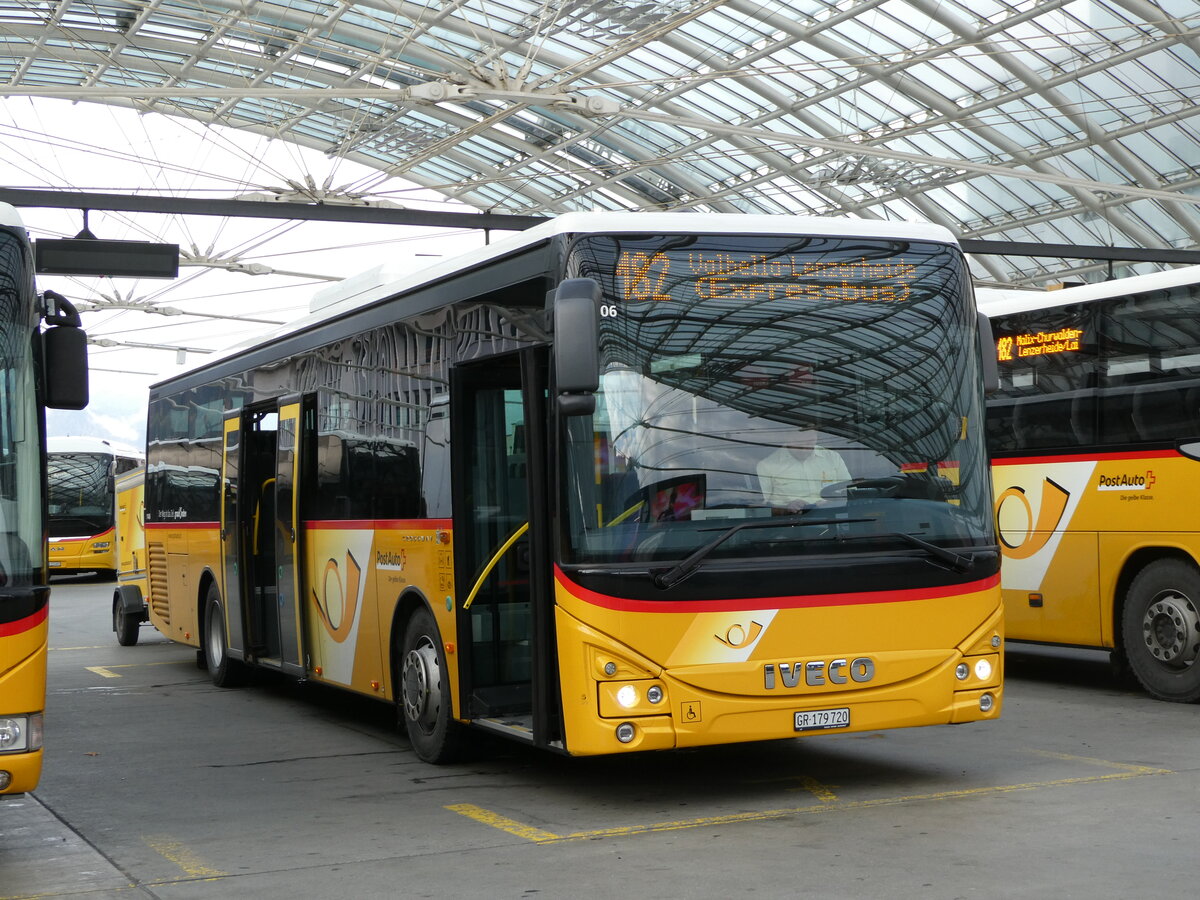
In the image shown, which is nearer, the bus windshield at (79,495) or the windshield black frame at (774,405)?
the windshield black frame at (774,405)

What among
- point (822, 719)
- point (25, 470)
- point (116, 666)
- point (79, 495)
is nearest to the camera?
point (25, 470)

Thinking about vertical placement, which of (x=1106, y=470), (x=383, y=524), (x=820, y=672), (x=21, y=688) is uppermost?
(x=1106, y=470)

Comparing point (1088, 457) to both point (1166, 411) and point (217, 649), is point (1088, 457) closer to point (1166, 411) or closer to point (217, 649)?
point (1166, 411)

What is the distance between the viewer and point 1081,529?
40.9 ft

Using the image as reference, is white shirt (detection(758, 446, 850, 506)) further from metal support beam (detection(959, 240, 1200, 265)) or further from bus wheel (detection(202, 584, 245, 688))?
metal support beam (detection(959, 240, 1200, 265))

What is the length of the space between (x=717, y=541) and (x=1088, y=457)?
225 inches

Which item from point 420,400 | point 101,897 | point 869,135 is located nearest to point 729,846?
point 101,897

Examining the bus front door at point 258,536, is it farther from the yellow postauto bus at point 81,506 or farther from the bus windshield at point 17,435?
the yellow postauto bus at point 81,506

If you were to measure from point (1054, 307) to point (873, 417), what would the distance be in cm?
549

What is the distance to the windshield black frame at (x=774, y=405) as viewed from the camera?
7660 mm

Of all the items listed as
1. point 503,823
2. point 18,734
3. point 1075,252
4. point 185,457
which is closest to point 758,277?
point 503,823

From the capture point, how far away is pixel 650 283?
25.8 feet

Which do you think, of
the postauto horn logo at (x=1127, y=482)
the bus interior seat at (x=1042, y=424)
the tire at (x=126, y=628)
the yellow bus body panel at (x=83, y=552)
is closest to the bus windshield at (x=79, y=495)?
the yellow bus body panel at (x=83, y=552)

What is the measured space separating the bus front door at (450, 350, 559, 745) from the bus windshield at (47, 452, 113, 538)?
30631mm
